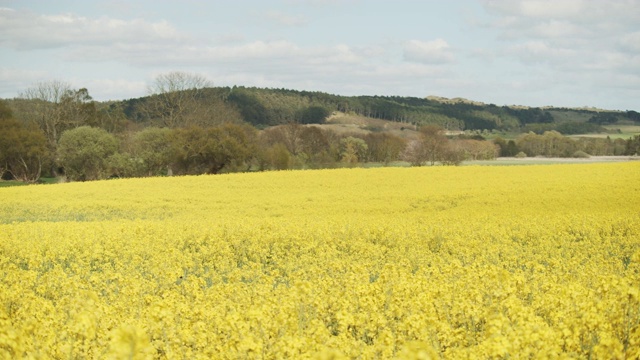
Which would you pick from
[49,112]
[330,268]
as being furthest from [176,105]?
[330,268]

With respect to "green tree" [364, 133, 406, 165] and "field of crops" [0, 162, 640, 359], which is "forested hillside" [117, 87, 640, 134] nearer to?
"green tree" [364, 133, 406, 165]

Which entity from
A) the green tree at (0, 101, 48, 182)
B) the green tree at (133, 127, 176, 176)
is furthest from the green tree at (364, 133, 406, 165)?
the green tree at (0, 101, 48, 182)

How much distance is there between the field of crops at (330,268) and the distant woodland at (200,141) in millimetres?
17491

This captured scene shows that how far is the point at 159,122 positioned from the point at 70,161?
864 inches

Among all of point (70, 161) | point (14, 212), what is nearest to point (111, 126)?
point (70, 161)

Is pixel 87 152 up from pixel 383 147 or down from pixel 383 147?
down

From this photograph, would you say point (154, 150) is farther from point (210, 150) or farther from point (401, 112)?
point (401, 112)

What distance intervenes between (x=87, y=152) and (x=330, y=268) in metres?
46.2

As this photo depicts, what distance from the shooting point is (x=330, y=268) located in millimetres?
12414

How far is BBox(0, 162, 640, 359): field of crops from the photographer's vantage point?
6.39 m

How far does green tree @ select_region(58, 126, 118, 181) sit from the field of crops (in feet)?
57.6

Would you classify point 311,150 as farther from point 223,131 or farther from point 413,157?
point 223,131

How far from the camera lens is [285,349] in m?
5.60

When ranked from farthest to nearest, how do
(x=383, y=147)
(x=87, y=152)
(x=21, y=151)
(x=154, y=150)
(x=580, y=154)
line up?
(x=580, y=154) → (x=383, y=147) → (x=21, y=151) → (x=154, y=150) → (x=87, y=152)
